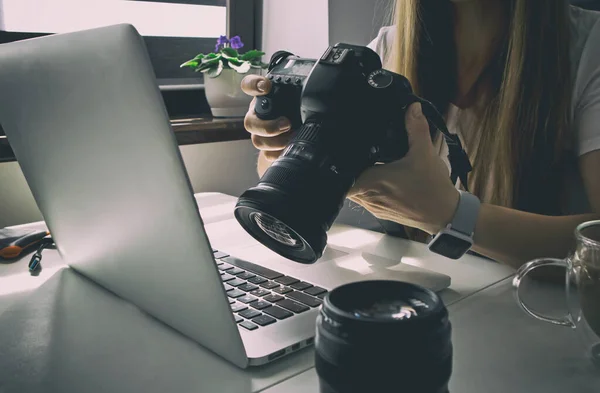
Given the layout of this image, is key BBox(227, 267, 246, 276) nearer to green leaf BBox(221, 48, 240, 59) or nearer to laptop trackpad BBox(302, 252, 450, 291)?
laptop trackpad BBox(302, 252, 450, 291)

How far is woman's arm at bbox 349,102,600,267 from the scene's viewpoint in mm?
660

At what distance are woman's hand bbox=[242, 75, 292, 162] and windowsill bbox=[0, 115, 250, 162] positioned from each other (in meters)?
0.49

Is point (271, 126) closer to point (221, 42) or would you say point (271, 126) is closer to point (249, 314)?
point (249, 314)

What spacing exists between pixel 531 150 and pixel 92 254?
0.62 metres

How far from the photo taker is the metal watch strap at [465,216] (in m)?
0.69

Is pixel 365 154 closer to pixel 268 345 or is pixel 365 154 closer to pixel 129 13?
pixel 268 345

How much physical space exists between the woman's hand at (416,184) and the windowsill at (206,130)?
2.02 ft

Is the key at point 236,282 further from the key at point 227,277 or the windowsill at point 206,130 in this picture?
the windowsill at point 206,130

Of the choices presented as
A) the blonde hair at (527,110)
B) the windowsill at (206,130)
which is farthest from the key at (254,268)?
the windowsill at (206,130)

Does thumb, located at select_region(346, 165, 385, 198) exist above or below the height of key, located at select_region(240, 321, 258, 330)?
above

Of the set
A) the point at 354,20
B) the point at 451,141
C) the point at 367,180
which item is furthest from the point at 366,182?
the point at 354,20

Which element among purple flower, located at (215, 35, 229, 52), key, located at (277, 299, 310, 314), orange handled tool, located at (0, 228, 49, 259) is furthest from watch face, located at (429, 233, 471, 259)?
purple flower, located at (215, 35, 229, 52)

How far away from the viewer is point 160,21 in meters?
1.43

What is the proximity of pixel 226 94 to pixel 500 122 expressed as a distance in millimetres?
666
